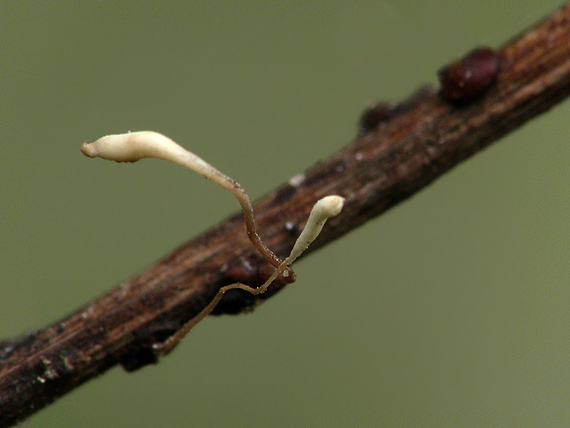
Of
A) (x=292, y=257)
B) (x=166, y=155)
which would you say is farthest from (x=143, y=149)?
(x=292, y=257)

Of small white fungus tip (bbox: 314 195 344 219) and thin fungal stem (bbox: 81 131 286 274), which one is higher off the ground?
thin fungal stem (bbox: 81 131 286 274)

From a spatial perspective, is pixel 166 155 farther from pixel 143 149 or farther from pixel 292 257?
pixel 292 257

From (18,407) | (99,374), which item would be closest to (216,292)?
(99,374)

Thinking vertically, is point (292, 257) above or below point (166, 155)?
below

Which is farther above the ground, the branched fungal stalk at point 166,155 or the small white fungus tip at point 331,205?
the branched fungal stalk at point 166,155

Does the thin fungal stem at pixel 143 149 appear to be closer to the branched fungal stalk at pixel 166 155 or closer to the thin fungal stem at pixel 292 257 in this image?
the branched fungal stalk at pixel 166 155

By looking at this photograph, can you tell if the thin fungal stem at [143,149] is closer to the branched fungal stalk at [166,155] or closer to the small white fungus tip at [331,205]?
the branched fungal stalk at [166,155]

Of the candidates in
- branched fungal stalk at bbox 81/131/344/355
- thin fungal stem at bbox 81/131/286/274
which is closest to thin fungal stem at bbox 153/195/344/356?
branched fungal stalk at bbox 81/131/344/355

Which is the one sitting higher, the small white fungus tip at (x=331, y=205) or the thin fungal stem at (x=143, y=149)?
the thin fungal stem at (x=143, y=149)

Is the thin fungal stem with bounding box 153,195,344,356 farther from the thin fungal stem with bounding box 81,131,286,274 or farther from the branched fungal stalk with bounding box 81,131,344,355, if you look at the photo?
the thin fungal stem with bounding box 81,131,286,274

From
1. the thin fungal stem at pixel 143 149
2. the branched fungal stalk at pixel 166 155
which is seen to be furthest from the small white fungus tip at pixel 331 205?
the thin fungal stem at pixel 143 149

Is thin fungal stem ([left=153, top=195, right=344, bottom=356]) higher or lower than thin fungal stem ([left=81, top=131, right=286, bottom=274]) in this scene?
lower

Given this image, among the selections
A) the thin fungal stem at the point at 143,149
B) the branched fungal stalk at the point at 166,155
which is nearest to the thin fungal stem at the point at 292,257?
the branched fungal stalk at the point at 166,155
